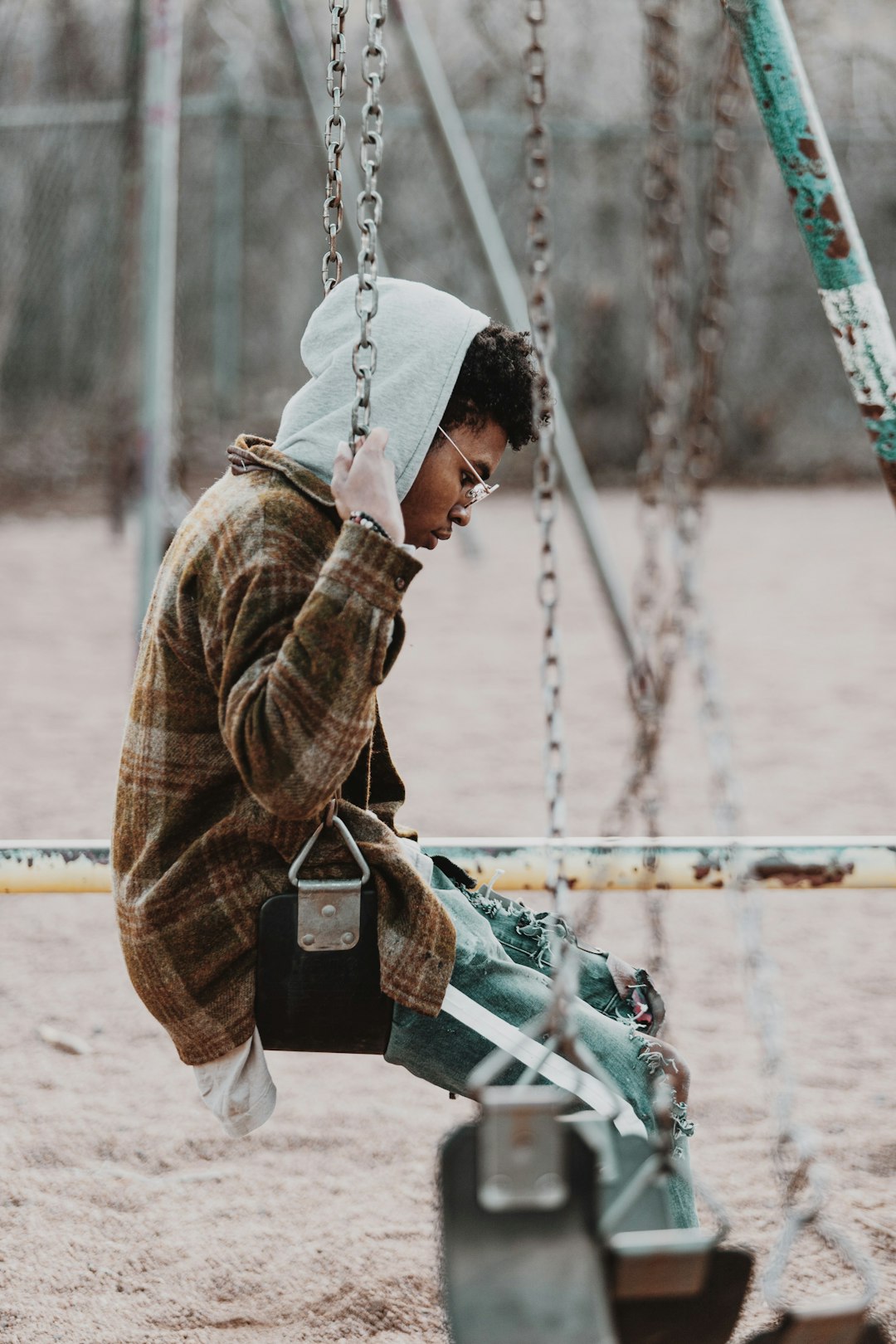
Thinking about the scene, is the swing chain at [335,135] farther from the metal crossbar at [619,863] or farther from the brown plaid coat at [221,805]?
the metal crossbar at [619,863]

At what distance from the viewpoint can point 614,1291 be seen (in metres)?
1.16

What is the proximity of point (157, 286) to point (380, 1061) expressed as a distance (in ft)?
9.34

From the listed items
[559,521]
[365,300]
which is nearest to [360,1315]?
[365,300]

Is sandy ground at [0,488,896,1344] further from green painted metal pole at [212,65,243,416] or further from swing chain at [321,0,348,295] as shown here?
green painted metal pole at [212,65,243,416]

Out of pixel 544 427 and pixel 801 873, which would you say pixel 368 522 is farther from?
pixel 801 873

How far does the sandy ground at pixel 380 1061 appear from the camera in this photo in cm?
196

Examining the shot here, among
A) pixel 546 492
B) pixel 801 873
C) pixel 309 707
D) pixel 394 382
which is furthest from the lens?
pixel 801 873

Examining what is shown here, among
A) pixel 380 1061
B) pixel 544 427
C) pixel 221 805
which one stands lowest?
pixel 380 1061

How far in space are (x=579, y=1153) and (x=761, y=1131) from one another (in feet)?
4.50

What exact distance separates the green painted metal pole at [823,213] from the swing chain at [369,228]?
0.63m

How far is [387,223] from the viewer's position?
1111cm

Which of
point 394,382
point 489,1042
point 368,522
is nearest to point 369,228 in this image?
point 394,382

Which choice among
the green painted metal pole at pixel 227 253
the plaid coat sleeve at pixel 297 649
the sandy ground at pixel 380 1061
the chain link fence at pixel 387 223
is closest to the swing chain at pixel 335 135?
the plaid coat sleeve at pixel 297 649

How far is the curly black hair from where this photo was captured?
1.65 metres
